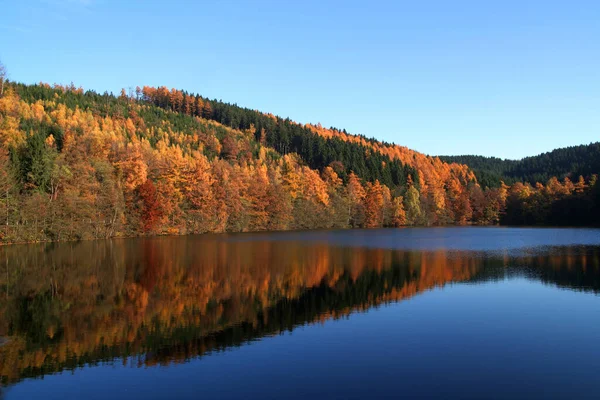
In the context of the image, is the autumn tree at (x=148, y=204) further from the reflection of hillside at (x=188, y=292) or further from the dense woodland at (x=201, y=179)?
the reflection of hillside at (x=188, y=292)

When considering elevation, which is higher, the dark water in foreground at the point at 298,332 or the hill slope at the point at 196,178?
the hill slope at the point at 196,178

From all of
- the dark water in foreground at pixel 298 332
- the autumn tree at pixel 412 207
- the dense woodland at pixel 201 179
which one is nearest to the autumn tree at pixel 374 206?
the dense woodland at pixel 201 179

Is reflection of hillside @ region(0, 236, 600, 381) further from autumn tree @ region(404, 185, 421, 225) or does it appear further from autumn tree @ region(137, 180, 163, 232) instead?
autumn tree @ region(404, 185, 421, 225)

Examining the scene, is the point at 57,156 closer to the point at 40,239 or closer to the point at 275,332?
the point at 40,239

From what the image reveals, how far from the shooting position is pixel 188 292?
77.9 ft

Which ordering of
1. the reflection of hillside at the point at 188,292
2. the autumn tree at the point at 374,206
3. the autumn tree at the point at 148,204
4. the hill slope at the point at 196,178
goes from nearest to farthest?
the reflection of hillside at the point at 188,292 < the hill slope at the point at 196,178 < the autumn tree at the point at 148,204 < the autumn tree at the point at 374,206

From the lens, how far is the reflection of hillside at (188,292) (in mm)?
15445

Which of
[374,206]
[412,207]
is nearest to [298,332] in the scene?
[374,206]

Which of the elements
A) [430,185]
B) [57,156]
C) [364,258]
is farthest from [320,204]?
[364,258]

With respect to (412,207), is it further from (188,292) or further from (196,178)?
(188,292)

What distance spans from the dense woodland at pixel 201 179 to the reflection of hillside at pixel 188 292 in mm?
17249

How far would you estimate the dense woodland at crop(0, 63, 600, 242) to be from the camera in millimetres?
57406

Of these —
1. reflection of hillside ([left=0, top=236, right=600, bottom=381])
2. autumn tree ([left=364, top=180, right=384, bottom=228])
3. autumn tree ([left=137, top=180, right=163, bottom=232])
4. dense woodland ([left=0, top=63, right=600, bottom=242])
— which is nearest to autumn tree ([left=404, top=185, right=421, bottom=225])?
dense woodland ([left=0, top=63, right=600, bottom=242])

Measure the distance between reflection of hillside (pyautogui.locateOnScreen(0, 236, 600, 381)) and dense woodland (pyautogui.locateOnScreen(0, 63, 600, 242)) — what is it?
17.2 meters
